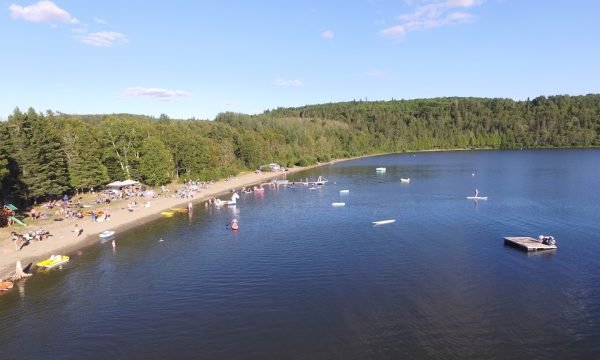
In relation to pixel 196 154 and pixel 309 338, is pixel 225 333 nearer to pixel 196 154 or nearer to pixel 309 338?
pixel 309 338

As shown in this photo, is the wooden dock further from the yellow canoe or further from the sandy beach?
the yellow canoe

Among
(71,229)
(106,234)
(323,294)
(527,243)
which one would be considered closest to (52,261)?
(106,234)

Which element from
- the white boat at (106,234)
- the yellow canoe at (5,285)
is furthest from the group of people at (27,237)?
the yellow canoe at (5,285)

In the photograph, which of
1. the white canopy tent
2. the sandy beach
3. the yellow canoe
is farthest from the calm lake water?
the white canopy tent

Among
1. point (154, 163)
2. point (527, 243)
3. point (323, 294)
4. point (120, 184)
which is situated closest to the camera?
point (323, 294)

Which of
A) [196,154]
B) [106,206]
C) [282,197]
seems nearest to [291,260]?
[106,206]

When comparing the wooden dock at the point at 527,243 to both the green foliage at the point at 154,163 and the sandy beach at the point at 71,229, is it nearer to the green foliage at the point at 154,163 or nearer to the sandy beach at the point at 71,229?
the sandy beach at the point at 71,229

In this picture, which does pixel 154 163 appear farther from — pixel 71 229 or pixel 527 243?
pixel 527 243
